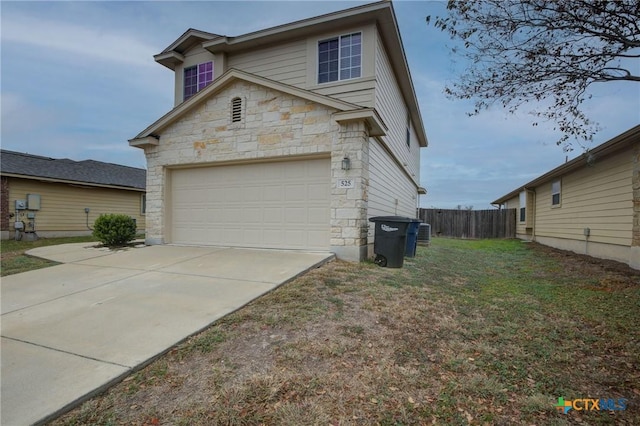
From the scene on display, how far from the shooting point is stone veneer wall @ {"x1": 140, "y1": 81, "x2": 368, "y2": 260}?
281 inches

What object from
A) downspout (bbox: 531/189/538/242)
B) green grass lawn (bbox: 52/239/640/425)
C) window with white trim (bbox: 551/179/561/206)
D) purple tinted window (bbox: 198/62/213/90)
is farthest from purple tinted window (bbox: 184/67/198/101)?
downspout (bbox: 531/189/538/242)

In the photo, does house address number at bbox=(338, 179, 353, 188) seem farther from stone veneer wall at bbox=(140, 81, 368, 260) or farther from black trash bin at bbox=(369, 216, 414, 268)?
black trash bin at bbox=(369, 216, 414, 268)

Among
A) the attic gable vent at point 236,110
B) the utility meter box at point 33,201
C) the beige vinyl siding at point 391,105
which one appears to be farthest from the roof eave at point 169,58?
the utility meter box at point 33,201

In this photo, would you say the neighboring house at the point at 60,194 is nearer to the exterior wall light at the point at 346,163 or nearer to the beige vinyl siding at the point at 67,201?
the beige vinyl siding at the point at 67,201

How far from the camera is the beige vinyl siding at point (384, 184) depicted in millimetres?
8047

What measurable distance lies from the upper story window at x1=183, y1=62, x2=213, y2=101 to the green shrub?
527cm

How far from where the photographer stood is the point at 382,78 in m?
9.50

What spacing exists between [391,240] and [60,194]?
16.7 meters

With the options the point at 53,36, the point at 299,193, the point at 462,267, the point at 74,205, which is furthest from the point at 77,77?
the point at 462,267

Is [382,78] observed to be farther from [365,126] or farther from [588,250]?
[588,250]

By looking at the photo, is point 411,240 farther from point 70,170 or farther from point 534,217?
point 70,170

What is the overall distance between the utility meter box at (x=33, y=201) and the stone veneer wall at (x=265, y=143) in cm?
928

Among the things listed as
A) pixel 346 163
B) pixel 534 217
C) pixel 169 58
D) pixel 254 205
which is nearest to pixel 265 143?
pixel 254 205

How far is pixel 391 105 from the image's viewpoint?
10852 millimetres
